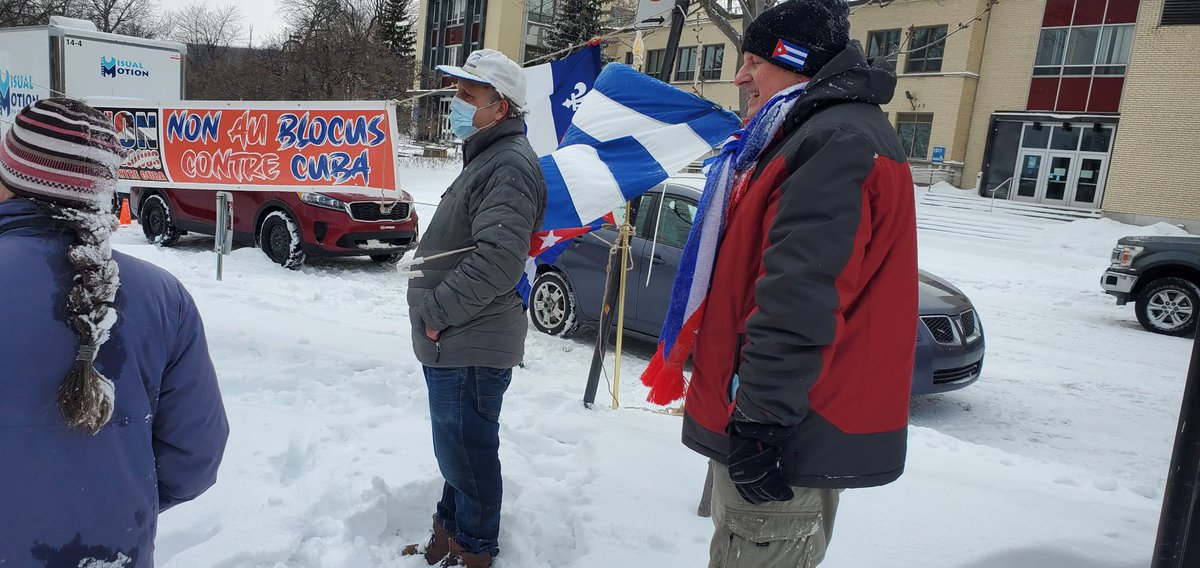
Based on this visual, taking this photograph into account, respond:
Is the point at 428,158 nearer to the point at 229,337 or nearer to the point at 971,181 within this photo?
the point at 971,181

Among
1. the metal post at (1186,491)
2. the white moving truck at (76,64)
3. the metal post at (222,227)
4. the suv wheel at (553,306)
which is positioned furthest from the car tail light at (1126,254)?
the white moving truck at (76,64)

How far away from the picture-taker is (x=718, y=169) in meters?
2.29

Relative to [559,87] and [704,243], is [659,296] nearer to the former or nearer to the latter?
[559,87]

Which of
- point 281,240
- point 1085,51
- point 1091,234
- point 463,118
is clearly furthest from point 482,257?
point 1085,51

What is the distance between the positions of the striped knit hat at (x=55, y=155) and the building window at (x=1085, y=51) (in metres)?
33.0

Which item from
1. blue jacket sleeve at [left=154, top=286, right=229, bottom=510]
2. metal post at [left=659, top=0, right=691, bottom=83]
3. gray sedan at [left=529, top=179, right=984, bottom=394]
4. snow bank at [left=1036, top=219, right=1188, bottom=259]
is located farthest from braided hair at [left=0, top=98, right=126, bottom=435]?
snow bank at [left=1036, top=219, right=1188, bottom=259]

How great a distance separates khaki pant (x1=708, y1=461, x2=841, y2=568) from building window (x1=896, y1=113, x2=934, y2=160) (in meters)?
32.5

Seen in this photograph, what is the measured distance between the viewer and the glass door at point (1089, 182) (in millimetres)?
27703

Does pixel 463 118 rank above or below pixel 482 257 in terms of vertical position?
above

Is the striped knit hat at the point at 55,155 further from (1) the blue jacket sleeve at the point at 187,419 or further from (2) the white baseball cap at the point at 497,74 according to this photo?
(2) the white baseball cap at the point at 497,74

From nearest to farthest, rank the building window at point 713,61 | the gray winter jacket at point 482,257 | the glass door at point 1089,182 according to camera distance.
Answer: the gray winter jacket at point 482,257 → the glass door at point 1089,182 → the building window at point 713,61

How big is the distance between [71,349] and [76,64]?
48.8ft

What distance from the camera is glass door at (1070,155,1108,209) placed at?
27.7 metres

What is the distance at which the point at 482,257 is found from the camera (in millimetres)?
2643
